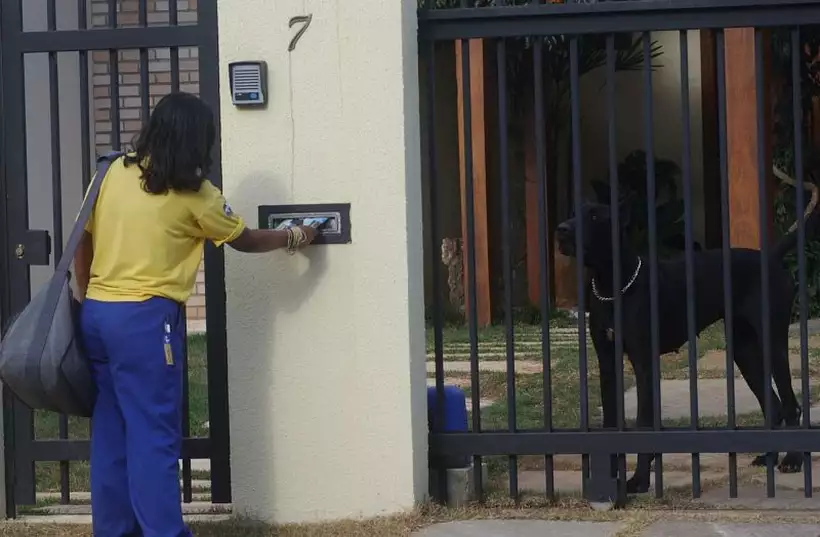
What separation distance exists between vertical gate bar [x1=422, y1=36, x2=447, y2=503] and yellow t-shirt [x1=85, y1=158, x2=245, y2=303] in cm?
100

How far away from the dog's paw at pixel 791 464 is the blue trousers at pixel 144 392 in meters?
2.81

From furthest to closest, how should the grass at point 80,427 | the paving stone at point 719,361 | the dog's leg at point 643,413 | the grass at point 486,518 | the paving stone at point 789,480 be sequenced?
the paving stone at point 719,361 → the grass at point 80,427 → the paving stone at point 789,480 → the dog's leg at point 643,413 → the grass at point 486,518

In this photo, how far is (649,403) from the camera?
16.6ft

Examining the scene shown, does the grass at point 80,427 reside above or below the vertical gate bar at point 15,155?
below

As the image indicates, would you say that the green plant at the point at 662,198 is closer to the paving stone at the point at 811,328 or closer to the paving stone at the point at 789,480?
the paving stone at the point at 811,328

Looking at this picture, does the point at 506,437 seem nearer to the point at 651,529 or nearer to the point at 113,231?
the point at 651,529

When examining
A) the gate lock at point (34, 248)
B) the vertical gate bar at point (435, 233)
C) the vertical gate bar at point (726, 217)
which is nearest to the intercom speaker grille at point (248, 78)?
the vertical gate bar at point (435, 233)

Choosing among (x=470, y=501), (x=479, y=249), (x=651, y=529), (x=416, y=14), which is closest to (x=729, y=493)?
(x=651, y=529)

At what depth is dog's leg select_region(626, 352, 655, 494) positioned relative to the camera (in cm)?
502

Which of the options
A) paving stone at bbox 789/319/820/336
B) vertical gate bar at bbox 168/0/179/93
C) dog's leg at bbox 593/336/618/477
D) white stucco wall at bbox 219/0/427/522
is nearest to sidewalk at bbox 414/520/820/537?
white stucco wall at bbox 219/0/427/522

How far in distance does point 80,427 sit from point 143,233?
3651 millimetres

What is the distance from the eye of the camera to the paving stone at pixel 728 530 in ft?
14.1

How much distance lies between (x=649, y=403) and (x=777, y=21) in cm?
165

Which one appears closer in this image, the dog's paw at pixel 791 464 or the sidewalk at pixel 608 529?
the sidewalk at pixel 608 529
